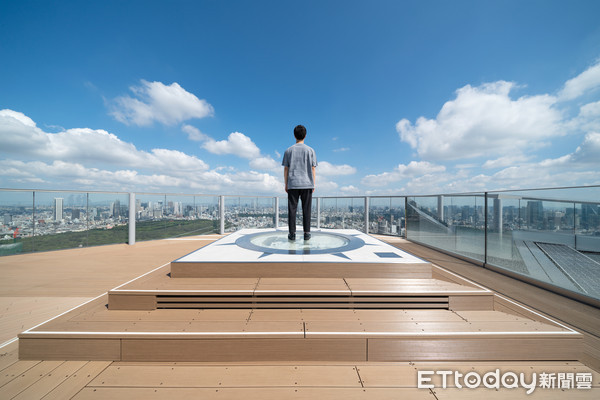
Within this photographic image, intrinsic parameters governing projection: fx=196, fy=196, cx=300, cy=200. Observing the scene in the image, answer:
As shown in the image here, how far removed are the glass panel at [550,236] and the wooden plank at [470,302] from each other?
1.50 metres

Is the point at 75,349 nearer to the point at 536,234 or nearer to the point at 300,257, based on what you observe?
the point at 300,257

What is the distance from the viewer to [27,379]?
125 cm

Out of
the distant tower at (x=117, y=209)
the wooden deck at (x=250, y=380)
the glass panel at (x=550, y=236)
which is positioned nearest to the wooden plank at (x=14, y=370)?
the wooden deck at (x=250, y=380)

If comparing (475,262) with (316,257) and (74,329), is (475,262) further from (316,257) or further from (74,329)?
(74,329)

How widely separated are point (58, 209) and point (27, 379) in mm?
5055

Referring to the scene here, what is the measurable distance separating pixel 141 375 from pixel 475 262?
4712mm

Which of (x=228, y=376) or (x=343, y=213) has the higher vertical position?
(x=343, y=213)

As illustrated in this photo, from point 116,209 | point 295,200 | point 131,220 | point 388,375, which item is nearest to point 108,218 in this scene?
point 116,209

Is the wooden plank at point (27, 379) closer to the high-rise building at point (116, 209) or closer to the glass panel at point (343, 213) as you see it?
the high-rise building at point (116, 209)

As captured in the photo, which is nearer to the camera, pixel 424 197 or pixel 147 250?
pixel 147 250

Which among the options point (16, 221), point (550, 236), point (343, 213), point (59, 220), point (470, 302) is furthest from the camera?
point (343, 213)

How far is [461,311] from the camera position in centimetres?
183

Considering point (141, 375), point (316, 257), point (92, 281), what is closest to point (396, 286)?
point (316, 257)

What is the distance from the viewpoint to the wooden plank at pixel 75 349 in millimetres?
1424
